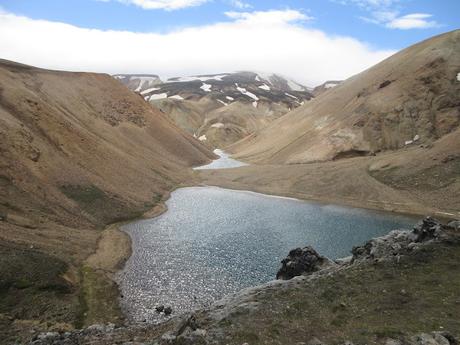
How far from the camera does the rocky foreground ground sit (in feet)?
75.4

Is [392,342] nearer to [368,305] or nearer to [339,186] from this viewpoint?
[368,305]

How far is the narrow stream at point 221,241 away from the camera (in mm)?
38000

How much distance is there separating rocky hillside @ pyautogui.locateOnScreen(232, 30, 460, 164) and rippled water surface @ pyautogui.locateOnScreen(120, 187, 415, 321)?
38.0m

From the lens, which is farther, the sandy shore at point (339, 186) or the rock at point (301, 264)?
the sandy shore at point (339, 186)

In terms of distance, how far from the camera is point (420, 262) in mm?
31969

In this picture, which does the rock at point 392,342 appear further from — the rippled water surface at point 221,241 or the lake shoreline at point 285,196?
the lake shoreline at point 285,196

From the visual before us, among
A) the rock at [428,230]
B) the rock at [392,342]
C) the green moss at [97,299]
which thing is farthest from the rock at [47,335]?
the rock at [428,230]

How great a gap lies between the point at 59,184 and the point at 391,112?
8761 centimetres

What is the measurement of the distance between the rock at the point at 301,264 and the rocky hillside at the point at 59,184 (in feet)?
58.4

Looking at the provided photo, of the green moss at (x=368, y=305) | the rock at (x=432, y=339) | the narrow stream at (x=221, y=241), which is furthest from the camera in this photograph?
the narrow stream at (x=221, y=241)

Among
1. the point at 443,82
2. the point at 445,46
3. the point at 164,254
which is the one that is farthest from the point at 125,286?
the point at 445,46

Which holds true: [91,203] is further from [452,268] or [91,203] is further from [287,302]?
[452,268]

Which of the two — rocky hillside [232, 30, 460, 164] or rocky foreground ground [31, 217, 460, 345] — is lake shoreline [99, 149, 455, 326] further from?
rocky hillside [232, 30, 460, 164]

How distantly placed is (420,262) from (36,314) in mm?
29827
